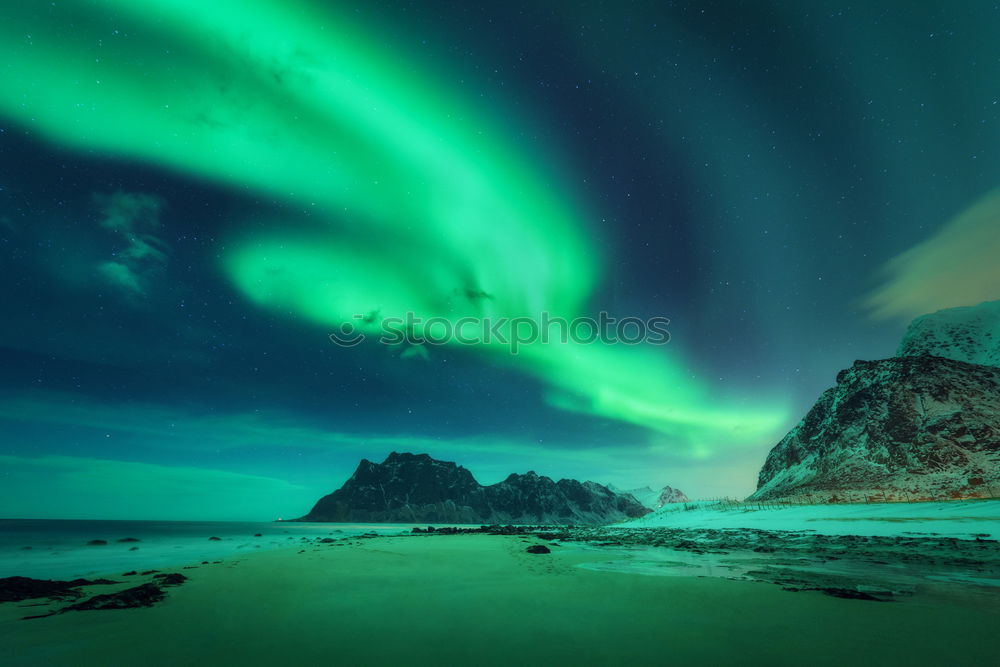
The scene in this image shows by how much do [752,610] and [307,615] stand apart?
775 cm

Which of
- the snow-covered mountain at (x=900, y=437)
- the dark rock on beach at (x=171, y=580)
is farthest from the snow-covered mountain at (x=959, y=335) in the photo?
the dark rock on beach at (x=171, y=580)

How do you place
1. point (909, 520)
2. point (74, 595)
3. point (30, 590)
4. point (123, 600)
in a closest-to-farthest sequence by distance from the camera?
1. point (123, 600)
2. point (30, 590)
3. point (74, 595)
4. point (909, 520)

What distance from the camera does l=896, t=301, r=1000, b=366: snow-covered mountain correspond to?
76.3 metres

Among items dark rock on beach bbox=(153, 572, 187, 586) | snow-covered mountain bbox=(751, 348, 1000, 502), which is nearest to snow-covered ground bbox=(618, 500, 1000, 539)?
snow-covered mountain bbox=(751, 348, 1000, 502)

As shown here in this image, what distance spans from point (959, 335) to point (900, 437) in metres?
45.1

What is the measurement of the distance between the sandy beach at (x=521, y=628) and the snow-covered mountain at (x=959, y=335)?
106862 mm

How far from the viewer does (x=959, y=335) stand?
82500 mm

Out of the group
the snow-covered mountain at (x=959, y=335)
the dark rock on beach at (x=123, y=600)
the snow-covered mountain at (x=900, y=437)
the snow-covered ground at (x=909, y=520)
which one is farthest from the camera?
the snow-covered mountain at (x=959, y=335)

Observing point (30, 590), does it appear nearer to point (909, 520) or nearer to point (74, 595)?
point (74, 595)

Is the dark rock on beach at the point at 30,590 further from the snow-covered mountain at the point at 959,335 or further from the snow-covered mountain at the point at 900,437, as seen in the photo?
the snow-covered mountain at the point at 959,335

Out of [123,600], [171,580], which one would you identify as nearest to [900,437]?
[171,580]

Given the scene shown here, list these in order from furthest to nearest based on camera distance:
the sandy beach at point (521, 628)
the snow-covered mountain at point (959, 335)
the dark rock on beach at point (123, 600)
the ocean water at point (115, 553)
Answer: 1. the snow-covered mountain at point (959, 335)
2. the ocean water at point (115, 553)
3. the dark rock on beach at point (123, 600)
4. the sandy beach at point (521, 628)

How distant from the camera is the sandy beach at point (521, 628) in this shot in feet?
15.2

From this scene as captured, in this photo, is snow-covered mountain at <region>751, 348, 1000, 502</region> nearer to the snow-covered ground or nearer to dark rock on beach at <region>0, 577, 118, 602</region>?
the snow-covered ground
